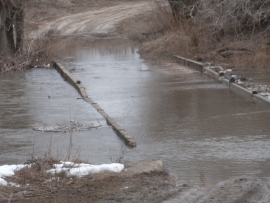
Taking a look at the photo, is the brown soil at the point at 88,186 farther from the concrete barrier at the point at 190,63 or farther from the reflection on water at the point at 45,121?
the concrete barrier at the point at 190,63

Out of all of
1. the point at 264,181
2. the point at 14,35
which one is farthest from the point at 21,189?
the point at 14,35

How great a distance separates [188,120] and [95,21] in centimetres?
3432

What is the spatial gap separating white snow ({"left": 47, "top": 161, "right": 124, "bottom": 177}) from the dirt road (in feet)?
106

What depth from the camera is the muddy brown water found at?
912 centimetres

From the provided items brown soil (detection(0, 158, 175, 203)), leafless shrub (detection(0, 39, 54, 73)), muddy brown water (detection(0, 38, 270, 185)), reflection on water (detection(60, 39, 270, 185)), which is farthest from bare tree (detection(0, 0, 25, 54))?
brown soil (detection(0, 158, 175, 203))

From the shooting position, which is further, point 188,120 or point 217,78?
point 217,78

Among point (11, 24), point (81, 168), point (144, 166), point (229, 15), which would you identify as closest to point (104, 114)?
point (144, 166)

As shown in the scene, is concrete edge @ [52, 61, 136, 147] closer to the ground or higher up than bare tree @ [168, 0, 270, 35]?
closer to the ground

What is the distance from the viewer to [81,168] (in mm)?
7844

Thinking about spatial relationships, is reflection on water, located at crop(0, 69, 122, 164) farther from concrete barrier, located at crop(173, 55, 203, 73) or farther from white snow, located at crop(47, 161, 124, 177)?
concrete barrier, located at crop(173, 55, 203, 73)

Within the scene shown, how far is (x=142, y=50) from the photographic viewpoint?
28594 mm

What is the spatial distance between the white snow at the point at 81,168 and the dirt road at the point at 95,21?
32384mm

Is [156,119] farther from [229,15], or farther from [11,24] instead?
[11,24]

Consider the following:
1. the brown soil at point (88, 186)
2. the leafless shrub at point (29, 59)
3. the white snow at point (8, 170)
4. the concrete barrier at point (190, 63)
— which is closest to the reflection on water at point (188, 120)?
the concrete barrier at point (190, 63)
